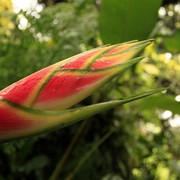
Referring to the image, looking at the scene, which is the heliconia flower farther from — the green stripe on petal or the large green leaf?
the large green leaf

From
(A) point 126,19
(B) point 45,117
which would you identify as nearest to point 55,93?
(B) point 45,117

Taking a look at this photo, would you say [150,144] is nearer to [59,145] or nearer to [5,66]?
[59,145]

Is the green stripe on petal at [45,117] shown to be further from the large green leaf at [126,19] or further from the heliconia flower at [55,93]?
the large green leaf at [126,19]

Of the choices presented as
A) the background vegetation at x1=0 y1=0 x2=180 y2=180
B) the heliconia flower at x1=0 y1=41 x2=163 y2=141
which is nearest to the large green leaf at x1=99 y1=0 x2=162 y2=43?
the background vegetation at x1=0 y1=0 x2=180 y2=180

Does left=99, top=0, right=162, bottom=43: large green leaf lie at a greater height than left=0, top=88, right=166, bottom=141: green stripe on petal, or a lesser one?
lesser

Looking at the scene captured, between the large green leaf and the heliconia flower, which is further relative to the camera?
the large green leaf

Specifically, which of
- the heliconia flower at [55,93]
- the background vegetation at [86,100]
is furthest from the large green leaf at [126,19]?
the heliconia flower at [55,93]
